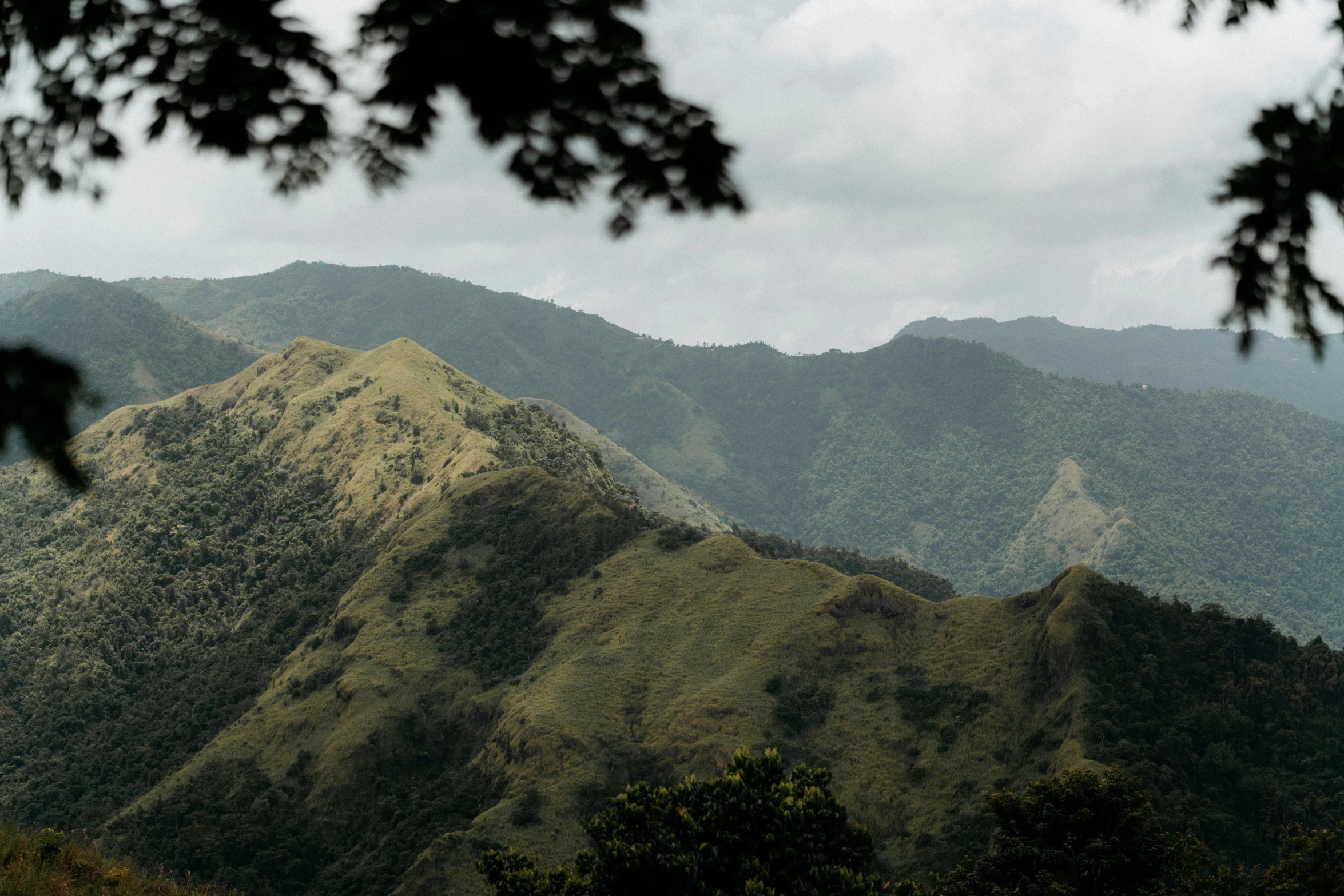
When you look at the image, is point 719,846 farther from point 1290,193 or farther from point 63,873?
point 1290,193

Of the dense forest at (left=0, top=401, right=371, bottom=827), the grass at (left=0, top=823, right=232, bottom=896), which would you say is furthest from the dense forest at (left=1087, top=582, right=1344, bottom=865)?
the dense forest at (left=0, top=401, right=371, bottom=827)

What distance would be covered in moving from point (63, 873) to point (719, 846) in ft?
56.4

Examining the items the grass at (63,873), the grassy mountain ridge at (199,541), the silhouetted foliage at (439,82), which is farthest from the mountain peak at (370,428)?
the silhouetted foliage at (439,82)

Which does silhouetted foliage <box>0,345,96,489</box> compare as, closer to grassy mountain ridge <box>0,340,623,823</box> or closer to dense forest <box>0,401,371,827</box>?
dense forest <box>0,401,371,827</box>

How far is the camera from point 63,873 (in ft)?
49.4

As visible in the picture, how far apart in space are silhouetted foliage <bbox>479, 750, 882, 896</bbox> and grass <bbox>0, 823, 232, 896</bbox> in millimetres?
12209

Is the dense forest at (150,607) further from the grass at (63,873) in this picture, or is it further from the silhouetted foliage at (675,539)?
the grass at (63,873)

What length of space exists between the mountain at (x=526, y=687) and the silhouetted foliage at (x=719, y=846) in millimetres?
23170

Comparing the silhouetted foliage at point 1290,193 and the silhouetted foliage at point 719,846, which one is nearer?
the silhouetted foliage at point 1290,193

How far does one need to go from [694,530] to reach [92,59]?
73.7 metres

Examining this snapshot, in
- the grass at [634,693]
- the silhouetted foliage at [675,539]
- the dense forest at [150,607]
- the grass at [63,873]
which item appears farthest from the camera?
the dense forest at [150,607]

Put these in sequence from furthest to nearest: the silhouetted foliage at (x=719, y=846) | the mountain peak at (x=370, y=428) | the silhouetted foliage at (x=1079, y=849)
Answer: the mountain peak at (x=370, y=428) → the silhouetted foliage at (x=1079, y=849) → the silhouetted foliage at (x=719, y=846)

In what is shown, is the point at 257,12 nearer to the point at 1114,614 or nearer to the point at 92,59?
the point at 92,59

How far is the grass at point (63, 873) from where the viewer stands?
46.2ft
